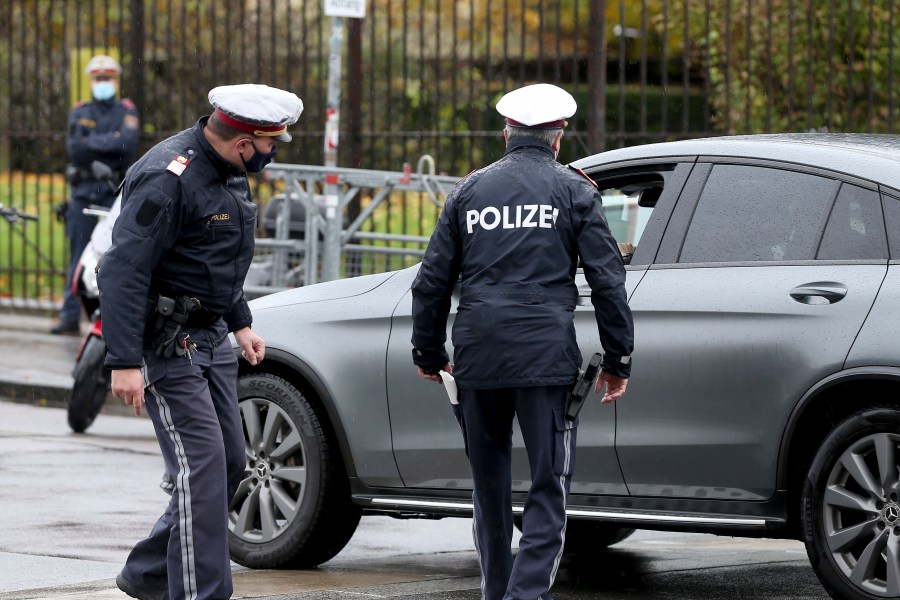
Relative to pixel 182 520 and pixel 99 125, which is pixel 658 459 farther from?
pixel 99 125

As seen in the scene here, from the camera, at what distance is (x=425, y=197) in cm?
1222

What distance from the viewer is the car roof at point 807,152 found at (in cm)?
539

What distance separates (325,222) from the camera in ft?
34.4

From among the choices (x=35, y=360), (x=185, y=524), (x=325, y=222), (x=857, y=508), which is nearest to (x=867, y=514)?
(x=857, y=508)

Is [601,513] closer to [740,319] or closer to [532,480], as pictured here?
[532,480]

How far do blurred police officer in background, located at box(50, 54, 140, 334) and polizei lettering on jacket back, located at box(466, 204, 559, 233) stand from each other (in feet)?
27.9

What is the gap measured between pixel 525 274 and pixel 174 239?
3.30 ft

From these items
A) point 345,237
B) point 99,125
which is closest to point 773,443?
point 345,237

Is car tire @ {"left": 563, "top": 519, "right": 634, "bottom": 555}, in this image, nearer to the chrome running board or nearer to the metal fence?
the chrome running board

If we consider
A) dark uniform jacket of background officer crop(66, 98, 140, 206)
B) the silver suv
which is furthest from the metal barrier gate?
the silver suv

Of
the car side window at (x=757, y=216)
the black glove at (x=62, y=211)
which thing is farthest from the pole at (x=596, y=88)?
the car side window at (x=757, y=216)

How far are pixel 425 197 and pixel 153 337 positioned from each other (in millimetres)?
7298

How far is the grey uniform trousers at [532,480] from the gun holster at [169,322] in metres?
0.84

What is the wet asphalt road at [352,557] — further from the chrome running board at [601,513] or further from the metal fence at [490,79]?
the metal fence at [490,79]
